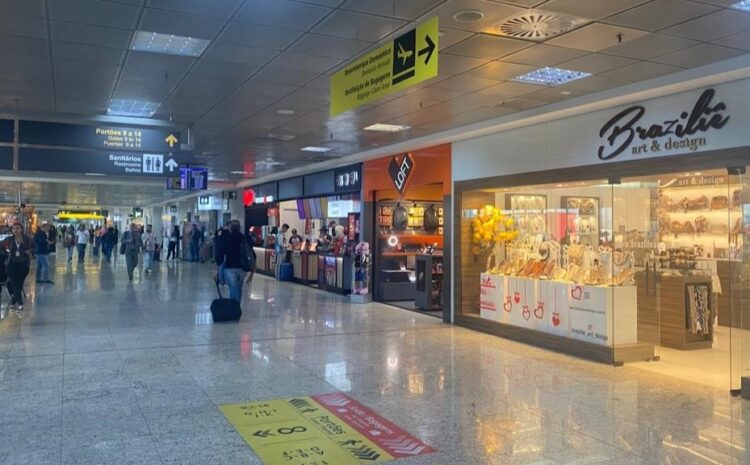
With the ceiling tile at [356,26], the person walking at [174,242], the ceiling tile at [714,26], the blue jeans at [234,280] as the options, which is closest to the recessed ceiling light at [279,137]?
the blue jeans at [234,280]

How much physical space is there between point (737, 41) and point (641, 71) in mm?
1013

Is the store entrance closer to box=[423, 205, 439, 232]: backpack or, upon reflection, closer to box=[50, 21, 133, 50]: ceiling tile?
box=[423, 205, 439, 232]: backpack

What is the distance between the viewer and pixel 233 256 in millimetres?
9430

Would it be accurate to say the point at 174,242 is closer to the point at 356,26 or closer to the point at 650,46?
the point at 356,26

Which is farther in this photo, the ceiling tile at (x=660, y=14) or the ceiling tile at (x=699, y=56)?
the ceiling tile at (x=699, y=56)

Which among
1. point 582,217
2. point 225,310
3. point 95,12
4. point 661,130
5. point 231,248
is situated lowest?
point 225,310

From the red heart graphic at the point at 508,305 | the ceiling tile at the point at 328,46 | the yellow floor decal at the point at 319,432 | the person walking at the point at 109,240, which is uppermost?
the ceiling tile at the point at 328,46

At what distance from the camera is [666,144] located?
248 inches

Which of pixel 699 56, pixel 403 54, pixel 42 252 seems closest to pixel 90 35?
pixel 403 54

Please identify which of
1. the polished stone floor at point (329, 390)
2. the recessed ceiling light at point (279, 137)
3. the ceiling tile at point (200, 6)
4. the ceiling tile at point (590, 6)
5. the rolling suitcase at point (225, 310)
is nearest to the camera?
the polished stone floor at point (329, 390)

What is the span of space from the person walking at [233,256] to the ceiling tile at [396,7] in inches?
216

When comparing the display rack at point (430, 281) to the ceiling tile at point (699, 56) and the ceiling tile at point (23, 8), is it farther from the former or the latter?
the ceiling tile at point (23, 8)

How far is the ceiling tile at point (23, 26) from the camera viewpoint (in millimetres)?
4738

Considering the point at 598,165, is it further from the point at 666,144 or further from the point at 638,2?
the point at 638,2
